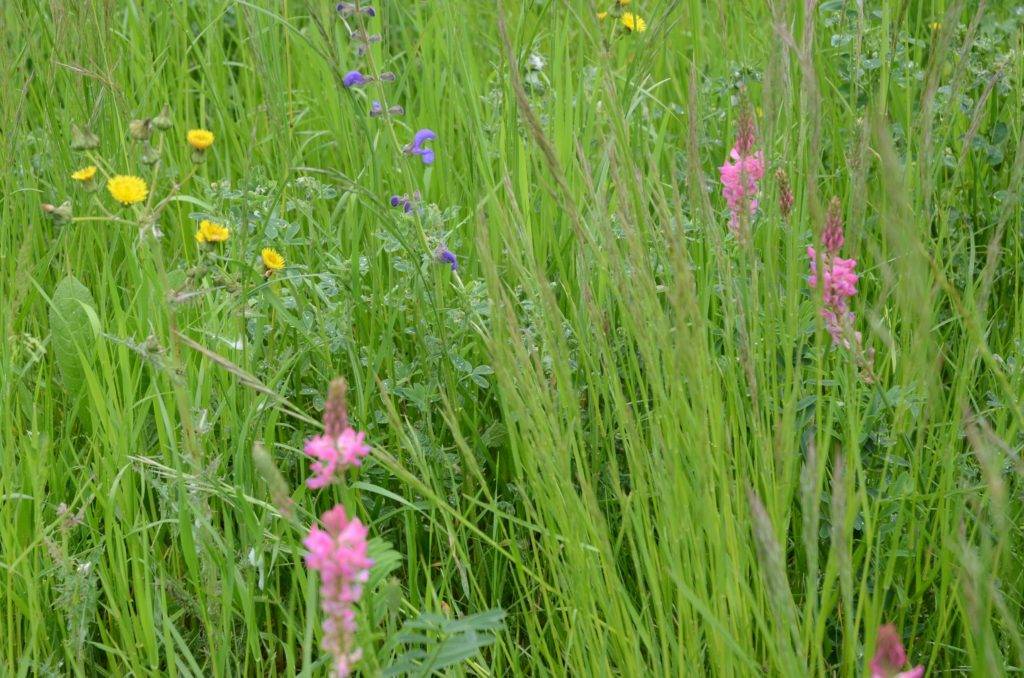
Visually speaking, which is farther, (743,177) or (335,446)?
(743,177)

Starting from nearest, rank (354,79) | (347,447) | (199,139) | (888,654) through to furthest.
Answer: (888,654) < (347,447) < (199,139) < (354,79)

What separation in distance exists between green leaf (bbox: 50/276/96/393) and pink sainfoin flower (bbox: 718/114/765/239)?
3.74 feet

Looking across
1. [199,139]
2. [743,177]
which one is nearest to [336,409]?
[743,177]

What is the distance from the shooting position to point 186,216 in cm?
243

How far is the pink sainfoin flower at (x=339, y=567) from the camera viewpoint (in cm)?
86

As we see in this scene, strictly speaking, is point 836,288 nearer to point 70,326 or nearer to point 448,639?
point 448,639

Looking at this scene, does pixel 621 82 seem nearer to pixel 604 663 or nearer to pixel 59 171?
pixel 59 171

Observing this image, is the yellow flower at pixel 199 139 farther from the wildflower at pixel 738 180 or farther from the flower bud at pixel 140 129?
the wildflower at pixel 738 180

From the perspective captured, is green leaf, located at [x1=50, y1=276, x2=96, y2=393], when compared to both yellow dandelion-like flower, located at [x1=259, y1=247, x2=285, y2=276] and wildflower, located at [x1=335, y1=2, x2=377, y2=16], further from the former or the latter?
wildflower, located at [x1=335, y1=2, x2=377, y2=16]

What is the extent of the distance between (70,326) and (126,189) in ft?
1.55

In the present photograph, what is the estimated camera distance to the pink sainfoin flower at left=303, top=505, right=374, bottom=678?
0.86 m

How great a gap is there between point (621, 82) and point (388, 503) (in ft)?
4.60

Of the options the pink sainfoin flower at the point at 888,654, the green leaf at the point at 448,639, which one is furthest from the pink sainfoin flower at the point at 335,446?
the pink sainfoin flower at the point at 888,654

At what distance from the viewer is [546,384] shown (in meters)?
1.19
